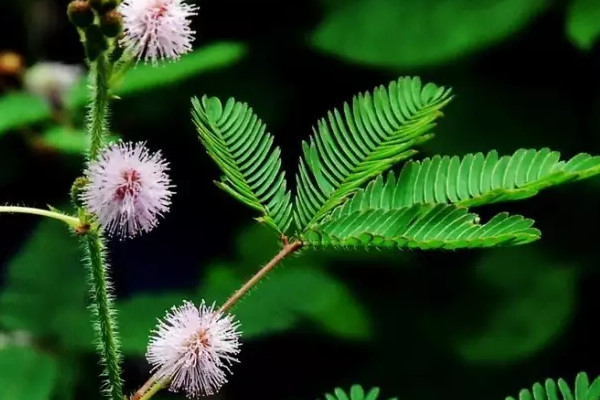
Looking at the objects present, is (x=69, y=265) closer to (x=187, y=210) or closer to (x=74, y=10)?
(x=187, y=210)

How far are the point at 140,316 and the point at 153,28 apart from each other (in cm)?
91

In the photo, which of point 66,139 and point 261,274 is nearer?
point 261,274

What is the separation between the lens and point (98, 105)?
2.23ft

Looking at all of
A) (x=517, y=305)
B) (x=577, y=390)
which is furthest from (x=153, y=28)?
(x=517, y=305)

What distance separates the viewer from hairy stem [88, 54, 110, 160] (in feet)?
2.21

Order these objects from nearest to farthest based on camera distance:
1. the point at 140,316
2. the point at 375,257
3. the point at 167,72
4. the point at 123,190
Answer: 1. the point at 123,190
2. the point at 140,316
3. the point at 167,72
4. the point at 375,257

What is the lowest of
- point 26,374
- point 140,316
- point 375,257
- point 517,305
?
point 26,374

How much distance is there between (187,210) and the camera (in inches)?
88.0

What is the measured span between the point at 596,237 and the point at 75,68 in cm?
98

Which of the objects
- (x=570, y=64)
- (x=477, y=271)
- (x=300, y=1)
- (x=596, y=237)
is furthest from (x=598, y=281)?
(x=300, y=1)

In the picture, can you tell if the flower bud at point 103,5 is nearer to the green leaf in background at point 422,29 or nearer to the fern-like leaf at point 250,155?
the fern-like leaf at point 250,155

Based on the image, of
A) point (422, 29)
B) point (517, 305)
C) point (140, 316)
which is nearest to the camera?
point (140, 316)

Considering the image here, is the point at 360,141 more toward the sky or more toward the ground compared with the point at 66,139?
more toward the ground

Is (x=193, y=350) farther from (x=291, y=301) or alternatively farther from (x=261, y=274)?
(x=291, y=301)
